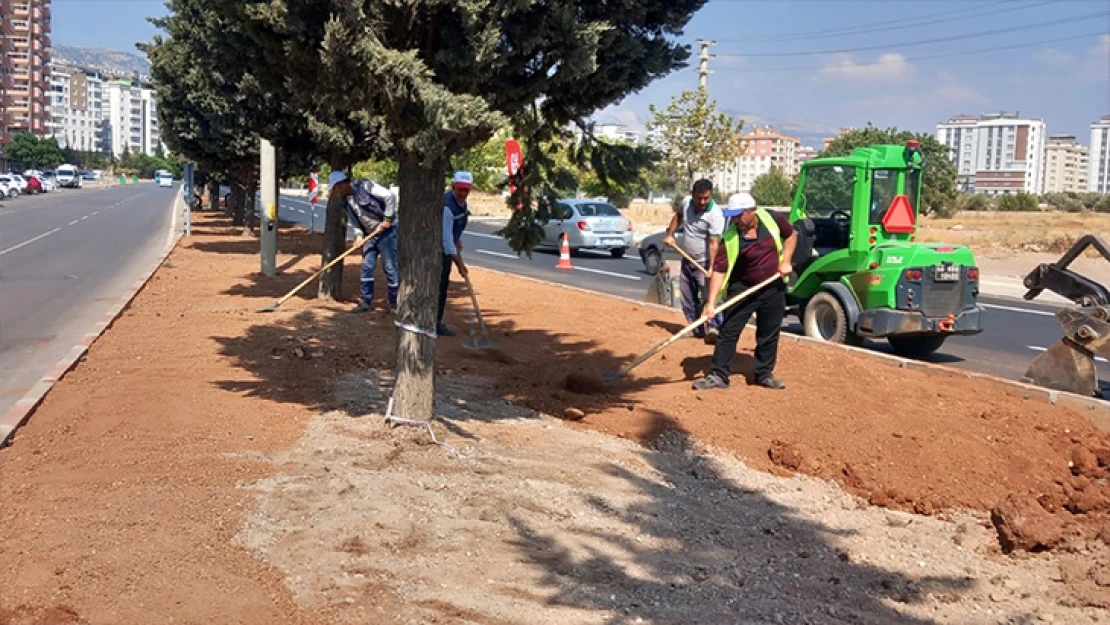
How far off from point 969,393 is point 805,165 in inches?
146

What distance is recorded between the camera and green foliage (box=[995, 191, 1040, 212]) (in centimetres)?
6644

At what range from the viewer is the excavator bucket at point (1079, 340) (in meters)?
8.27

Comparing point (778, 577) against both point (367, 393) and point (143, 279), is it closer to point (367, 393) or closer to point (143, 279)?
point (367, 393)

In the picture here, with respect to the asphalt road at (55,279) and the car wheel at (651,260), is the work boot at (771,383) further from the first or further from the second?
the car wheel at (651,260)

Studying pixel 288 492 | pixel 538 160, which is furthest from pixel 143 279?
pixel 288 492

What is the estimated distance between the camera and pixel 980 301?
19156 mm

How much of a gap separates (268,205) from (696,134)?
23.1 metres

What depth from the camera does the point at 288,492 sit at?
5.23 meters

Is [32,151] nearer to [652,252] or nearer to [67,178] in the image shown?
[67,178]

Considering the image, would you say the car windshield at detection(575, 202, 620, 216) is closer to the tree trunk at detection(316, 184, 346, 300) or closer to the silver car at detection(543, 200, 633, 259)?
the silver car at detection(543, 200, 633, 259)

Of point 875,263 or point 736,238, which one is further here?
point 875,263

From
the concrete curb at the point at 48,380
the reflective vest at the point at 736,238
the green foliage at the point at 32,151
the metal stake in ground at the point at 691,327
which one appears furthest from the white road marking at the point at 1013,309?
the green foliage at the point at 32,151

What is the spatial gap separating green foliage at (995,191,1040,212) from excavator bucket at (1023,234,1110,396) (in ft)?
205

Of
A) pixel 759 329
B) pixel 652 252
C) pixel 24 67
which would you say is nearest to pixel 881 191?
pixel 759 329
